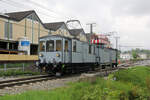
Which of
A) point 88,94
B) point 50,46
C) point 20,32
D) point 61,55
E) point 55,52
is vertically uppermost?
point 20,32

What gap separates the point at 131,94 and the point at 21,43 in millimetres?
31270

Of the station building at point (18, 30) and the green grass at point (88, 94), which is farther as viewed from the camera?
the station building at point (18, 30)

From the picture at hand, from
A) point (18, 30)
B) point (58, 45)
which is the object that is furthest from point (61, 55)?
point (18, 30)

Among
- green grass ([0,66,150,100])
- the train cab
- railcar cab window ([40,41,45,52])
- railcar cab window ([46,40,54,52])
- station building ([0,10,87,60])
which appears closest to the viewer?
green grass ([0,66,150,100])

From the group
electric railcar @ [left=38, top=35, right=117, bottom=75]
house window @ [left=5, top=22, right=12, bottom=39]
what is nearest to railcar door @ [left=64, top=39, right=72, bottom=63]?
electric railcar @ [left=38, top=35, right=117, bottom=75]

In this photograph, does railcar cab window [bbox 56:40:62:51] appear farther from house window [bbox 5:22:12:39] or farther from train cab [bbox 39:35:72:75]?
house window [bbox 5:22:12:39]

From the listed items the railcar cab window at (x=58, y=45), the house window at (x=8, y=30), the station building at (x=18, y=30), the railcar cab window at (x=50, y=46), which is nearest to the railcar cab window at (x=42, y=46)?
the railcar cab window at (x=50, y=46)

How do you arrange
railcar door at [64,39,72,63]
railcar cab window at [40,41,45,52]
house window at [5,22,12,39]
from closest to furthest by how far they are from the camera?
railcar door at [64,39,72,63] < railcar cab window at [40,41,45,52] < house window at [5,22,12,39]

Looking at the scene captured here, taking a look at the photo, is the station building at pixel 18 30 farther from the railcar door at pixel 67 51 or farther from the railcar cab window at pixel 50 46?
the railcar door at pixel 67 51

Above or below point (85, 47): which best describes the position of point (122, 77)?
below

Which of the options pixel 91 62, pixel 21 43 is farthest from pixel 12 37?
pixel 91 62

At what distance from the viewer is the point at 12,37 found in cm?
3462

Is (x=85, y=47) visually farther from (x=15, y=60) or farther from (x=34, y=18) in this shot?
(x=34, y=18)

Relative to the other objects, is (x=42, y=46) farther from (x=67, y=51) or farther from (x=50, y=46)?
(x=67, y=51)
